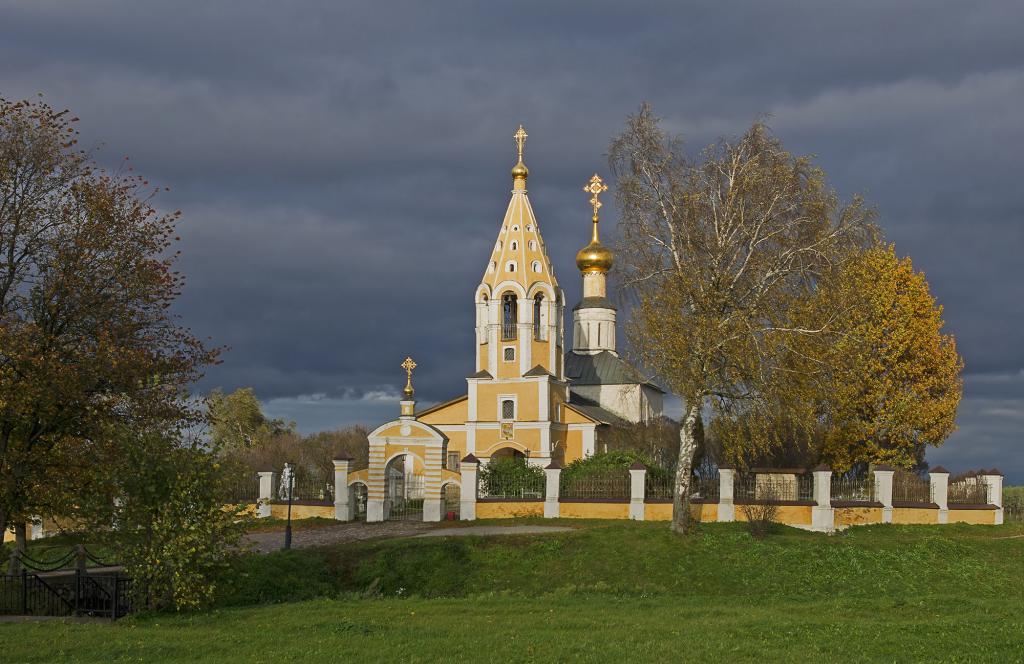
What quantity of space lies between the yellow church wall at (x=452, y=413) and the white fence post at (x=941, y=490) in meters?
19.7

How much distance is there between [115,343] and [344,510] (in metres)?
13.5

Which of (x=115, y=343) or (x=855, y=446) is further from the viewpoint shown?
(x=855, y=446)

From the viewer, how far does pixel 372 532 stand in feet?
88.7

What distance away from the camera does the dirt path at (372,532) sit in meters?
24.8

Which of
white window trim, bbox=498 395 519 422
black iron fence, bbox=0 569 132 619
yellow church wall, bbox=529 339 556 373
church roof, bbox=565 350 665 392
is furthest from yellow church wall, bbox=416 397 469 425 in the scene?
black iron fence, bbox=0 569 132 619

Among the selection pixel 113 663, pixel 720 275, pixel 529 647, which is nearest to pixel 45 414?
pixel 113 663

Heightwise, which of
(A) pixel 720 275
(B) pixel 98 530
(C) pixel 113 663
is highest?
(A) pixel 720 275

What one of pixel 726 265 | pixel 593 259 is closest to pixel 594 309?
pixel 593 259

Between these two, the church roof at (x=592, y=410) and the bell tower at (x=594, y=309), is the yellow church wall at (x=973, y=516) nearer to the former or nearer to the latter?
the church roof at (x=592, y=410)

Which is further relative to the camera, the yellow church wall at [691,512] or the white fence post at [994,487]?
the white fence post at [994,487]

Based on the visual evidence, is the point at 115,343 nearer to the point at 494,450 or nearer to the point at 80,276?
the point at 80,276

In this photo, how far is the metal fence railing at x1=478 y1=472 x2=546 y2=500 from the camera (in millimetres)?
30484

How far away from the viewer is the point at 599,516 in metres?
28.5

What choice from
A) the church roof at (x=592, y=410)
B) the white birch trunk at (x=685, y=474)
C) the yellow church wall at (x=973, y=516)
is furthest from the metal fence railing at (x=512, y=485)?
the church roof at (x=592, y=410)
